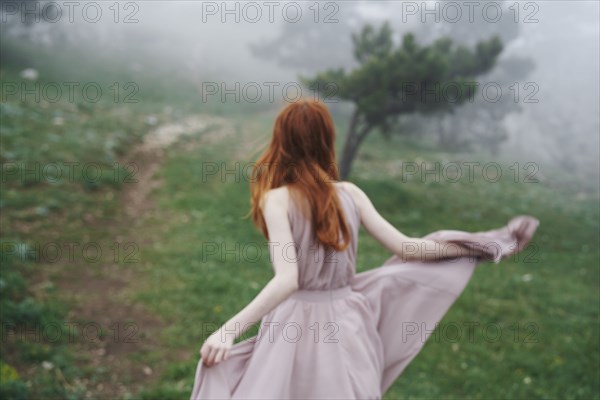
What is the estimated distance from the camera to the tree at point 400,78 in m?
12.7

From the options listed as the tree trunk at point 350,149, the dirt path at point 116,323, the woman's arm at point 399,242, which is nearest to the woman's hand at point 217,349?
the woman's arm at point 399,242

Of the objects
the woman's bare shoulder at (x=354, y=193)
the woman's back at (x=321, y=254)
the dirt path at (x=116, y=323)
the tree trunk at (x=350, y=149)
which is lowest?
the dirt path at (x=116, y=323)

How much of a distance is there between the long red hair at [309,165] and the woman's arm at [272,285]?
10 cm

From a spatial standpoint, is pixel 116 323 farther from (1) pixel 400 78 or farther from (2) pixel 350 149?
(2) pixel 350 149

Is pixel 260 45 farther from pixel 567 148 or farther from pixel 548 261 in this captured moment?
pixel 548 261

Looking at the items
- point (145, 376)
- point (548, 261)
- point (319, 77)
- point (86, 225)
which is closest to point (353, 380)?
point (145, 376)

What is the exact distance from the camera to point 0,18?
2414cm

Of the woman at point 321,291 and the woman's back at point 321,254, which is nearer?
the woman at point 321,291

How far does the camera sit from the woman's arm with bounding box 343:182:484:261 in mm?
2963

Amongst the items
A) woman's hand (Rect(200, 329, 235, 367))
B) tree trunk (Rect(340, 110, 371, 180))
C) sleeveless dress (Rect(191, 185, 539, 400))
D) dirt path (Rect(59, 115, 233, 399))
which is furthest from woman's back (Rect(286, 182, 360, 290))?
tree trunk (Rect(340, 110, 371, 180))

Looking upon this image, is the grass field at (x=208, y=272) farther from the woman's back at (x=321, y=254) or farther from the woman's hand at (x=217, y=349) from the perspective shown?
the woman's hand at (x=217, y=349)

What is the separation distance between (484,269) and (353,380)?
7.19 meters

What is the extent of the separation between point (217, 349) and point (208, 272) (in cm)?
567

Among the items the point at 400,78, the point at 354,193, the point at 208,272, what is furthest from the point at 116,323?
the point at 400,78
